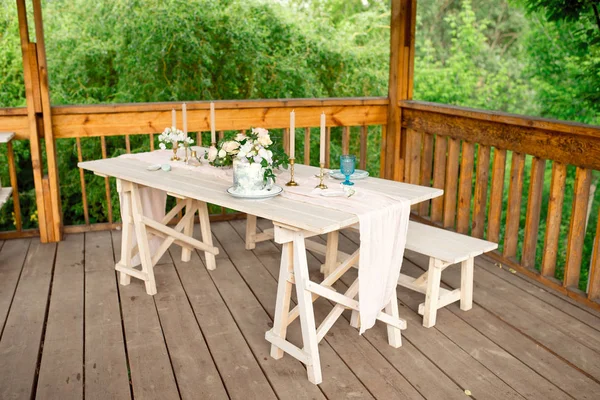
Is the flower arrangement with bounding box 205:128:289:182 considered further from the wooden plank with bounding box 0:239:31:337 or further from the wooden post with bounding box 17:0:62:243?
the wooden post with bounding box 17:0:62:243

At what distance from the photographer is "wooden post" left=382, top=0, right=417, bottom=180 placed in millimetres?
4641

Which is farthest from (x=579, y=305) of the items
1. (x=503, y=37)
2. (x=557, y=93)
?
(x=503, y=37)

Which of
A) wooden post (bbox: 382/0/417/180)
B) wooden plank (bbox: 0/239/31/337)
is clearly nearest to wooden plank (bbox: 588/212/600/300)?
wooden post (bbox: 382/0/417/180)

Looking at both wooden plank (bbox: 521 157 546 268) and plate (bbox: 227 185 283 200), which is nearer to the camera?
plate (bbox: 227 185 283 200)

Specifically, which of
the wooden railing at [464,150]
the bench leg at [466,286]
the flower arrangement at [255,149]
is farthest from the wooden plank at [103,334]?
A: the bench leg at [466,286]

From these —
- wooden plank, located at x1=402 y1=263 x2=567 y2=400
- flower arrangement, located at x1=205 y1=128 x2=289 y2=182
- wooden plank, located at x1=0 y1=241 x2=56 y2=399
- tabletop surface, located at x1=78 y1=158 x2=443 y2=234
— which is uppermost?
flower arrangement, located at x1=205 y1=128 x2=289 y2=182

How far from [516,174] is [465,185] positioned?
1.74ft

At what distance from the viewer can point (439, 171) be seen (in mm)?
4566

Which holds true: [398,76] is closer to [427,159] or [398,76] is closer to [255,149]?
[427,159]

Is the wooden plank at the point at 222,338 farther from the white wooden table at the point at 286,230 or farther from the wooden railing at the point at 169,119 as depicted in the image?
the wooden railing at the point at 169,119

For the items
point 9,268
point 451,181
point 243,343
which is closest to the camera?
point 243,343

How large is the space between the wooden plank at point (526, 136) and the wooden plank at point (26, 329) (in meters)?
2.82

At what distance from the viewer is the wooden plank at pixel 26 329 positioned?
255cm

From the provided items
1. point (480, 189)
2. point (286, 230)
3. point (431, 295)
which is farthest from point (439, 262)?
point (480, 189)
